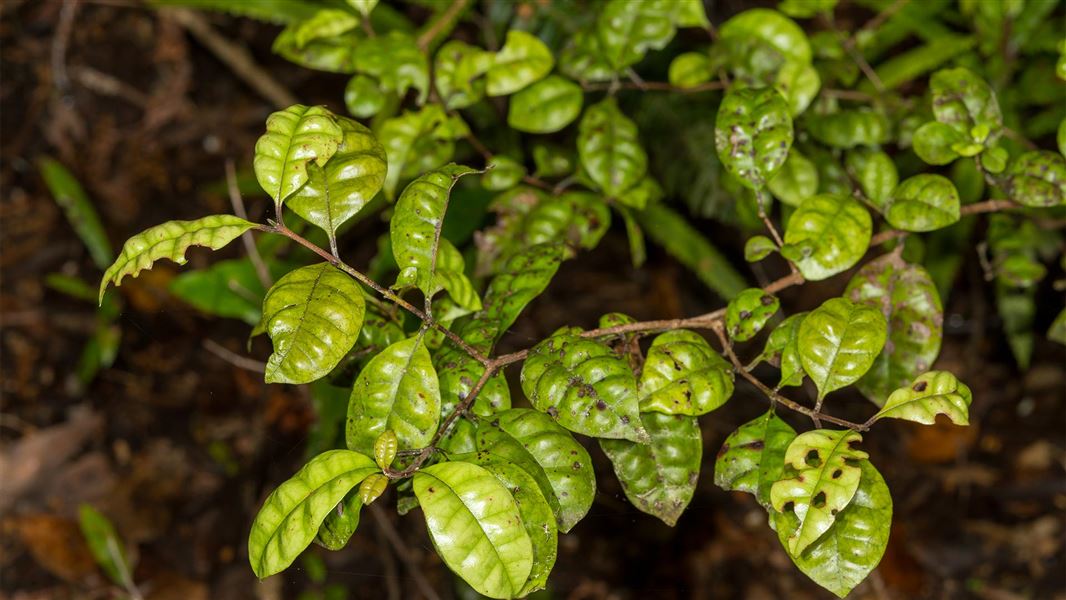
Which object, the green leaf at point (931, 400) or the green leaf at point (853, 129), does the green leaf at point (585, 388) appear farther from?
the green leaf at point (853, 129)

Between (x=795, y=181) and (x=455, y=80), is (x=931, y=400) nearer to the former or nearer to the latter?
(x=795, y=181)

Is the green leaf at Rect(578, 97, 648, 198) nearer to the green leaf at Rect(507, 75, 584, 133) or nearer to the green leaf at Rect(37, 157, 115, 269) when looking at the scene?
the green leaf at Rect(507, 75, 584, 133)

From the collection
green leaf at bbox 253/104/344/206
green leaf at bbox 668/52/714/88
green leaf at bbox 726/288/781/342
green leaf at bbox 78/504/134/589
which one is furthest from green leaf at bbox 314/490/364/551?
green leaf at bbox 78/504/134/589

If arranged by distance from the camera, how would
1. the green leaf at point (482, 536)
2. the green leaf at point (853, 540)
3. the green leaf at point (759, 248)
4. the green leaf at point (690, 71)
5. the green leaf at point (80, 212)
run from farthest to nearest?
the green leaf at point (80, 212) → the green leaf at point (690, 71) → the green leaf at point (759, 248) → the green leaf at point (853, 540) → the green leaf at point (482, 536)

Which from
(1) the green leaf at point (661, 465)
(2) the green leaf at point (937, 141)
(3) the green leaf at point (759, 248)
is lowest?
(1) the green leaf at point (661, 465)

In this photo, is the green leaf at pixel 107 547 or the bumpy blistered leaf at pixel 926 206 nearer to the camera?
the bumpy blistered leaf at pixel 926 206

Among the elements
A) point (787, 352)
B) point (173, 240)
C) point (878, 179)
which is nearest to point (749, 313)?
point (787, 352)

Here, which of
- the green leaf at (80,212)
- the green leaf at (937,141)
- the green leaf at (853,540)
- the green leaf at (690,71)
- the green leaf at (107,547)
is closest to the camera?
the green leaf at (853,540)

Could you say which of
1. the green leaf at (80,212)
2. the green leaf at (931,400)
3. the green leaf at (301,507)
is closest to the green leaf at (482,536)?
the green leaf at (301,507)
